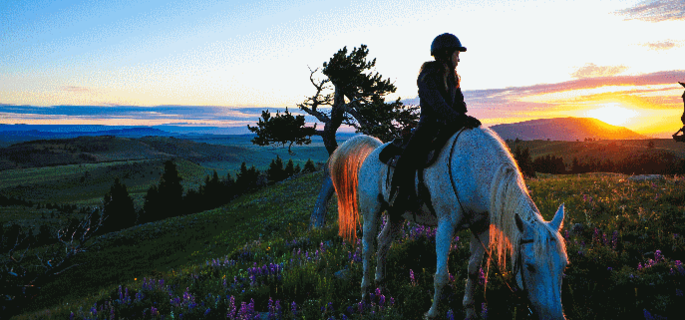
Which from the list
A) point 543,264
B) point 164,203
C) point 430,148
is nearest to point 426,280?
point 430,148

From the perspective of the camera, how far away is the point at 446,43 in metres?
4.46

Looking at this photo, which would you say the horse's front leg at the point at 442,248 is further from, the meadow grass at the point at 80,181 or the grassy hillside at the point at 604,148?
the meadow grass at the point at 80,181

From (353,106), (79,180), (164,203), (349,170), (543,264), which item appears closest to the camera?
(543,264)

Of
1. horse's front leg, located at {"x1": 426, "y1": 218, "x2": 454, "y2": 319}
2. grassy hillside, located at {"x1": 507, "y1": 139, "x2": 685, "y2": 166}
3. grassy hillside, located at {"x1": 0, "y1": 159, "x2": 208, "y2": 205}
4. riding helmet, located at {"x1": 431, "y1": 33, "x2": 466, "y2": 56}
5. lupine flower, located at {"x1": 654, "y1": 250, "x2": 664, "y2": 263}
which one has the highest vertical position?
riding helmet, located at {"x1": 431, "y1": 33, "x2": 466, "y2": 56}

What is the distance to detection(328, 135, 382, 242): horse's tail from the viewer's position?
20.9 ft

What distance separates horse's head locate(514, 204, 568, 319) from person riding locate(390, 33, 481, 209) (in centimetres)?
167

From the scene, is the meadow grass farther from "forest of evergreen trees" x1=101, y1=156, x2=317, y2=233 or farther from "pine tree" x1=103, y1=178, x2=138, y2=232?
"pine tree" x1=103, y1=178, x2=138, y2=232

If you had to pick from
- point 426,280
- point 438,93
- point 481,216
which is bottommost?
point 426,280

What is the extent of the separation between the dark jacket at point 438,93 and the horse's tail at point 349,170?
195 centimetres

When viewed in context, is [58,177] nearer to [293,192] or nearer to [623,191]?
[293,192]

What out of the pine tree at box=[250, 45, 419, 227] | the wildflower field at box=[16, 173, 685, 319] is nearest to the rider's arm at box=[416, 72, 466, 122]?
the wildflower field at box=[16, 173, 685, 319]

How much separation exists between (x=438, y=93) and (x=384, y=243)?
107 inches

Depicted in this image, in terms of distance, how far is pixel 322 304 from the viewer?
5117 mm

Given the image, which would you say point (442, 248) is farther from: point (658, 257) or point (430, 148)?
point (658, 257)
